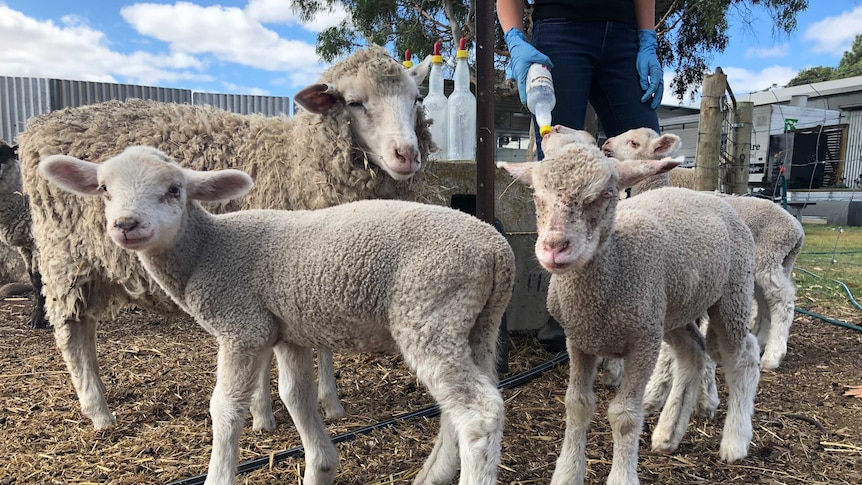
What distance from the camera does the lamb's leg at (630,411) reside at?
188cm

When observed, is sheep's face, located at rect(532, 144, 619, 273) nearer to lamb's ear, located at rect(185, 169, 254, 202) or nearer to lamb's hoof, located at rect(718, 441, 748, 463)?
lamb's ear, located at rect(185, 169, 254, 202)

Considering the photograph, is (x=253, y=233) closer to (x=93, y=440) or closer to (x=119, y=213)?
(x=119, y=213)

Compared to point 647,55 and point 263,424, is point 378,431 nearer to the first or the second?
point 263,424

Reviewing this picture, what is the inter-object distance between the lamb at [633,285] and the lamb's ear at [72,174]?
4.52 feet

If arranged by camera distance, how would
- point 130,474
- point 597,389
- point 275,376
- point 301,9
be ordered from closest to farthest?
1. point 130,474
2. point 597,389
3. point 275,376
4. point 301,9

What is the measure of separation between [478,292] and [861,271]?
7.49 m

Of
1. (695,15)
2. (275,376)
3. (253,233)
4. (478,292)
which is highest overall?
(695,15)

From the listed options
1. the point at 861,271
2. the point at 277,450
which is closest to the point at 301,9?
the point at 861,271

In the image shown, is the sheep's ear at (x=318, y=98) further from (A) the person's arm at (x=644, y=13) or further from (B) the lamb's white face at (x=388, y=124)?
(A) the person's arm at (x=644, y=13)

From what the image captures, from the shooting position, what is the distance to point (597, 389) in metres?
3.13

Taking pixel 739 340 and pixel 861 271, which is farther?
pixel 861 271

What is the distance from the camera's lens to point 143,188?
1.75 m

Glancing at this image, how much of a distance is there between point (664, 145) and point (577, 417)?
5.14 feet

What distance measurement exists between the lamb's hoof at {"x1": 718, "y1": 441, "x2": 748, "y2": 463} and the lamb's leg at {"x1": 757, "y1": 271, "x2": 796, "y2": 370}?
1.38 meters
